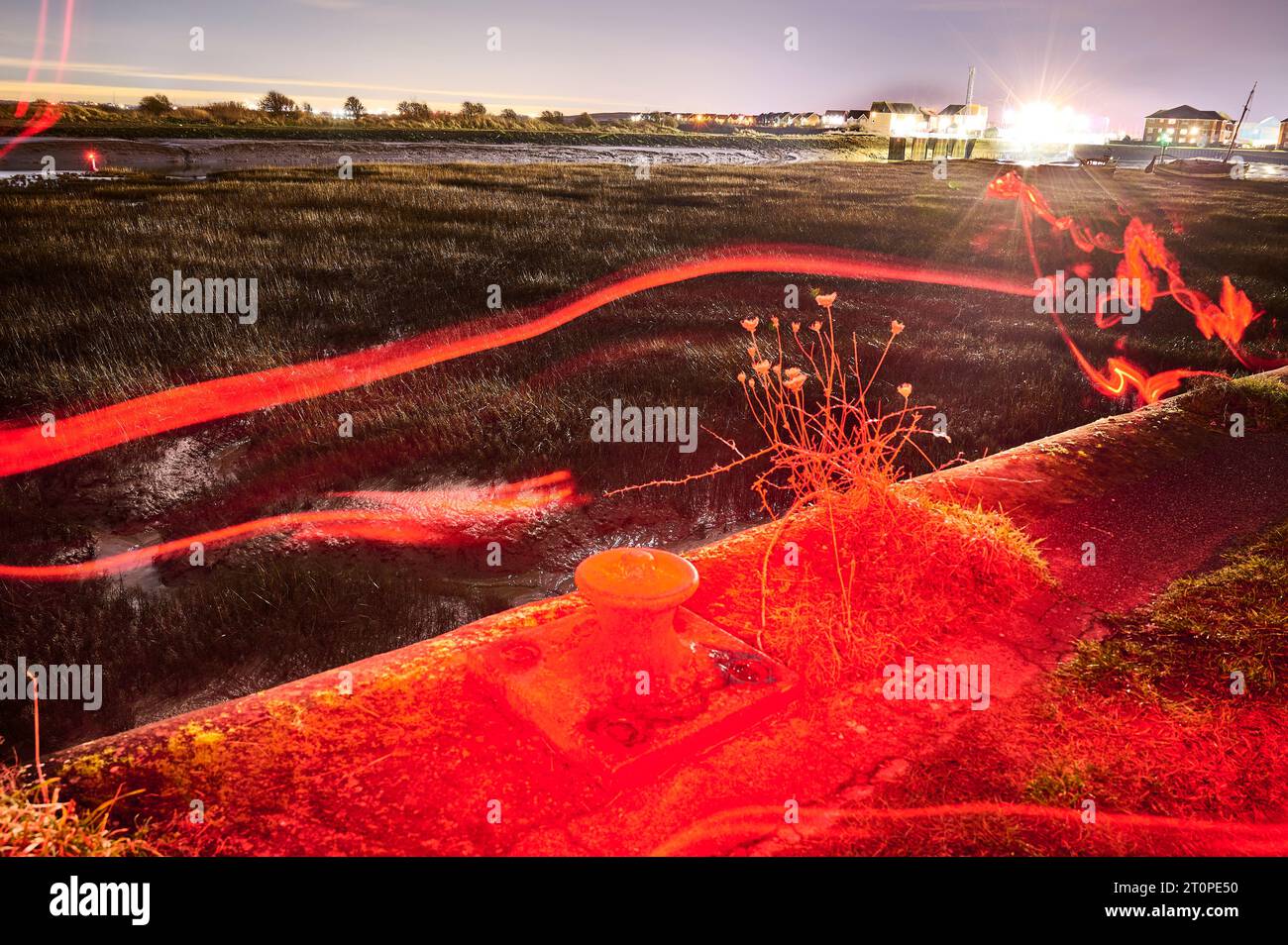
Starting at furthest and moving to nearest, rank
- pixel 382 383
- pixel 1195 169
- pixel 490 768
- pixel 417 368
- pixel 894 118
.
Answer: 1. pixel 894 118
2. pixel 1195 169
3. pixel 417 368
4. pixel 382 383
5. pixel 490 768

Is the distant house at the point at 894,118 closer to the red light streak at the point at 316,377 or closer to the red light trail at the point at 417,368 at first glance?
the red light trail at the point at 417,368

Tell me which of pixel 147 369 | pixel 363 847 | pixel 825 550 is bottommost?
pixel 363 847

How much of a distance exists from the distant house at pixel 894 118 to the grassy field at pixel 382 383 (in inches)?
2605

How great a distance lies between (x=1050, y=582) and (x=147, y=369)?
922 cm

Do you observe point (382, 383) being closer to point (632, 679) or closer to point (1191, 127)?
point (632, 679)

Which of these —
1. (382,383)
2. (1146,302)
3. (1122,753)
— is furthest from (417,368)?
(1146,302)

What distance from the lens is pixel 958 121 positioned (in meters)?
88.3

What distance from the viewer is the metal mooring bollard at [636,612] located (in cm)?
262

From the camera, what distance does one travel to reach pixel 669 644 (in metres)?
2.79

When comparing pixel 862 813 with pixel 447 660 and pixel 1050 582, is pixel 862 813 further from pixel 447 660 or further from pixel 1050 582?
pixel 1050 582

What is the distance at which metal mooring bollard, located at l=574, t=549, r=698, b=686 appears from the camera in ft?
8.61

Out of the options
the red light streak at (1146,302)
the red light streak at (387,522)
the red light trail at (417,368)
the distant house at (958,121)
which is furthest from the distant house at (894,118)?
the red light streak at (387,522)

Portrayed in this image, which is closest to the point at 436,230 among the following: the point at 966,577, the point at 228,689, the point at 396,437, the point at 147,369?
the point at 147,369

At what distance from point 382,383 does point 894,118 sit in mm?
87419
